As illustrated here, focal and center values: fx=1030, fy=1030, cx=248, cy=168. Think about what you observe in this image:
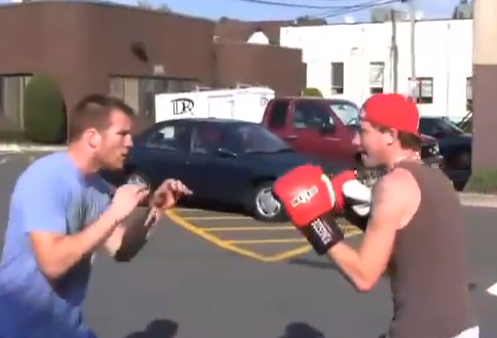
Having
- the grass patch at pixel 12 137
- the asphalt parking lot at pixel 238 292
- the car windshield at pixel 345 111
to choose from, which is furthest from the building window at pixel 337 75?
the asphalt parking lot at pixel 238 292

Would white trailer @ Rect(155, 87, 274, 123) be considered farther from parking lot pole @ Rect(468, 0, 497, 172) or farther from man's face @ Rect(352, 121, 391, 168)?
man's face @ Rect(352, 121, 391, 168)

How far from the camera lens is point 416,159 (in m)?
3.92

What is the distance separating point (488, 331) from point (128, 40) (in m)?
33.9

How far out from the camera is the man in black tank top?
3727mm

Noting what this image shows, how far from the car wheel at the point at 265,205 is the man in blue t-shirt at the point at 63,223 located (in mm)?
10568

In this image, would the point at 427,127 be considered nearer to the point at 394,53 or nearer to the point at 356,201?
the point at 394,53

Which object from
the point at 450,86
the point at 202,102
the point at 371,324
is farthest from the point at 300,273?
the point at 450,86

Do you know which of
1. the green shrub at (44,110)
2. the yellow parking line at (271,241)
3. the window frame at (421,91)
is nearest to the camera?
the yellow parking line at (271,241)

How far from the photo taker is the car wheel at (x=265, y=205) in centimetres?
1477

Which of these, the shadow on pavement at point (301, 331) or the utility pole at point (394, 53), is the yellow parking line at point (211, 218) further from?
the utility pole at point (394, 53)

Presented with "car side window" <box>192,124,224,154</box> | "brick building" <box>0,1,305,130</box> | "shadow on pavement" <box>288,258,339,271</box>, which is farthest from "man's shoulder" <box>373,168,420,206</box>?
"brick building" <box>0,1,305,130</box>

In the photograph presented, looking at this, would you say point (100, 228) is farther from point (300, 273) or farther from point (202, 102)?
point (202, 102)

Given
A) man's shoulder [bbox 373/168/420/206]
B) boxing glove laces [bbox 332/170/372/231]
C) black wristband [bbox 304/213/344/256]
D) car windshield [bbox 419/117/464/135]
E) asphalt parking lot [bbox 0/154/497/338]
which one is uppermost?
man's shoulder [bbox 373/168/420/206]

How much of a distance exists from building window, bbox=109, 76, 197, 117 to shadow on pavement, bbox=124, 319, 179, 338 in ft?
106
